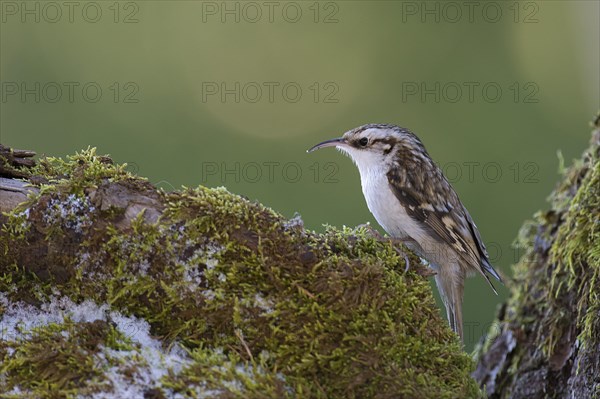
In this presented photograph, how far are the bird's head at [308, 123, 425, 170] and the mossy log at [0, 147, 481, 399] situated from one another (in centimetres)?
133

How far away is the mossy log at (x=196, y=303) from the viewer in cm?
175

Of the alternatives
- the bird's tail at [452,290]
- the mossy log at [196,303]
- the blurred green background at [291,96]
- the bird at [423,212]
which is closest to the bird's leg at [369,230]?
the mossy log at [196,303]

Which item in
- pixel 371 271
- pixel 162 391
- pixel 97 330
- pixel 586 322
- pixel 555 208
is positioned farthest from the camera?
pixel 555 208

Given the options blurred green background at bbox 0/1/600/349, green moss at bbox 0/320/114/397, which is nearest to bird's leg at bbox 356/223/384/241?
green moss at bbox 0/320/114/397

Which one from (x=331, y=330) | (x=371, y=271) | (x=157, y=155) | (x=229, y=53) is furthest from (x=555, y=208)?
(x=229, y=53)

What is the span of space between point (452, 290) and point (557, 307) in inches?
24.8

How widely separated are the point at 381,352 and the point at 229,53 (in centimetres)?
605

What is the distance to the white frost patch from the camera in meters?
1.69

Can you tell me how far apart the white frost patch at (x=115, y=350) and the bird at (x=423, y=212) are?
4.66ft

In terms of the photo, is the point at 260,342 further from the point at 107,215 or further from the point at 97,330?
the point at 107,215

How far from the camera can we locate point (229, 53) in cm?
748

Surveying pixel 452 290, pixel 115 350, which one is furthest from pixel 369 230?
pixel 115 350

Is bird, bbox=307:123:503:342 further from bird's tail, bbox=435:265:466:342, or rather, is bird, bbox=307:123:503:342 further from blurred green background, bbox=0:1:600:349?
blurred green background, bbox=0:1:600:349

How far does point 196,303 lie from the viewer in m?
1.86
